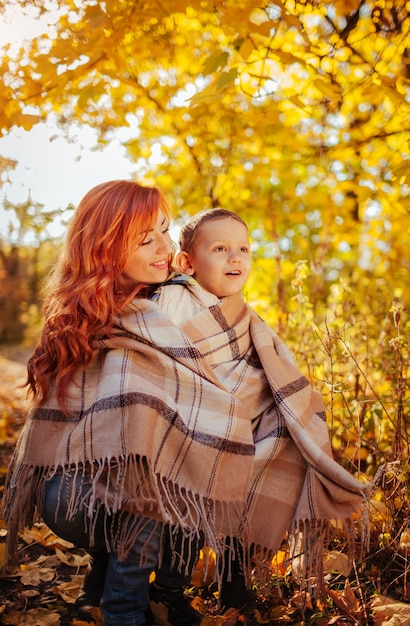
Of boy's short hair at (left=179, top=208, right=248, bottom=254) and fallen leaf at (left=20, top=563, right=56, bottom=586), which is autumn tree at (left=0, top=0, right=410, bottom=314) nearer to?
boy's short hair at (left=179, top=208, right=248, bottom=254)

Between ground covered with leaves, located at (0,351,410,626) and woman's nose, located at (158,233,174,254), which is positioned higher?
woman's nose, located at (158,233,174,254)

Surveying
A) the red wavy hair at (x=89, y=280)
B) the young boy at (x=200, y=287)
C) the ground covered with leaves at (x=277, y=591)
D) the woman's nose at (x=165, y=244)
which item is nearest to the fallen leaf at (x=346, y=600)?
the ground covered with leaves at (x=277, y=591)

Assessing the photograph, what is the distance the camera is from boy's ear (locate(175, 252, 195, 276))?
220cm

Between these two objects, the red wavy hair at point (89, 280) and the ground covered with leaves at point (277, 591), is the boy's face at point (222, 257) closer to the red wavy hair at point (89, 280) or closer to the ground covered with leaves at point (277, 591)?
the red wavy hair at point (89, 280)

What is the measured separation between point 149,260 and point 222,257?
25 centimetres

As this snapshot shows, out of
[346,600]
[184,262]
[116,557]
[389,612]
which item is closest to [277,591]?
[346,600]

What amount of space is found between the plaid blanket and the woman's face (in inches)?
5.5

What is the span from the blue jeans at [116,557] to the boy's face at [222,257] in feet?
2.56

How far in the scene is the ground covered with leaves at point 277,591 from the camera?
1991 millimetres

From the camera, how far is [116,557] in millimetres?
1733

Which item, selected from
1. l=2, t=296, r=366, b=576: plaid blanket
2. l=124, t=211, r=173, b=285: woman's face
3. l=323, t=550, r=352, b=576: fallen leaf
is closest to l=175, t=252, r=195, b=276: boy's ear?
l=124, t=211, r=173, b=285: woman's face

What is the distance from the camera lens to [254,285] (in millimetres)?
4102

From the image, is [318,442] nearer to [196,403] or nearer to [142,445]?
[196,403]

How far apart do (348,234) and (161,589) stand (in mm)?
3126
